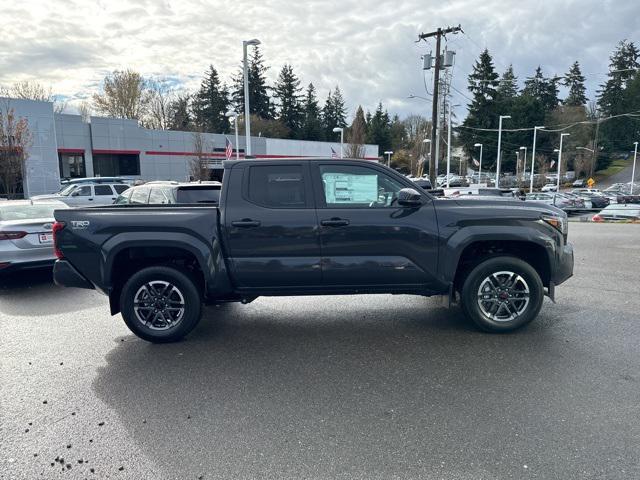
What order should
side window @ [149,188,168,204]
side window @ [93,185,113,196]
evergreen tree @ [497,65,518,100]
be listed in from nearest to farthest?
side window @ [149,188,168,204]
side window @ [93,185,113,196]
evergreen tree @ [497,65,518,100]

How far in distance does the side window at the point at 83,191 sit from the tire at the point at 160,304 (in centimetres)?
1886

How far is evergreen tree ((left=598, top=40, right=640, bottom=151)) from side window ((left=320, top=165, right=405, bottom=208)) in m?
90.2

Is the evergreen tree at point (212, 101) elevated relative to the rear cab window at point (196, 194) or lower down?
elevated

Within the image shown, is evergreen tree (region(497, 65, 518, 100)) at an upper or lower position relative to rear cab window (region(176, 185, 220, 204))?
upper

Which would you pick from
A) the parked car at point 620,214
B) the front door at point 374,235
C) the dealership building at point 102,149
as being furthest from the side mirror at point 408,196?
the dealership building at point 102,149

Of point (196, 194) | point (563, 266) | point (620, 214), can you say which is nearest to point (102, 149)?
point (196, 194)

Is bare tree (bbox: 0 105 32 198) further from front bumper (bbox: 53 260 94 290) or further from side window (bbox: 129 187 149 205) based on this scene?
front bumper (bbox: 53 260 94 290)

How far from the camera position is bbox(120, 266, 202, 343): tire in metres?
4.93

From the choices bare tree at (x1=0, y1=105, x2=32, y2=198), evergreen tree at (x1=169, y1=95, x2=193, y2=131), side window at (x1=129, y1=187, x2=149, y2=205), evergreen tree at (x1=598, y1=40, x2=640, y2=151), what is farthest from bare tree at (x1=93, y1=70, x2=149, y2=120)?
evergreen tree at (x1=598, y1=40, x2=640, y2=151)

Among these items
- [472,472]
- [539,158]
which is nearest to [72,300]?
[472,472]

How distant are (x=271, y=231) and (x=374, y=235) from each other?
109 centimetres

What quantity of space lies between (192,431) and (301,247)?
219cm

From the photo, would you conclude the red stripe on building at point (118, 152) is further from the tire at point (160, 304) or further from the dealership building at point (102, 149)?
the tire at point (160, 304)

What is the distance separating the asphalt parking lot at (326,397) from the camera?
→ 9.50ft
